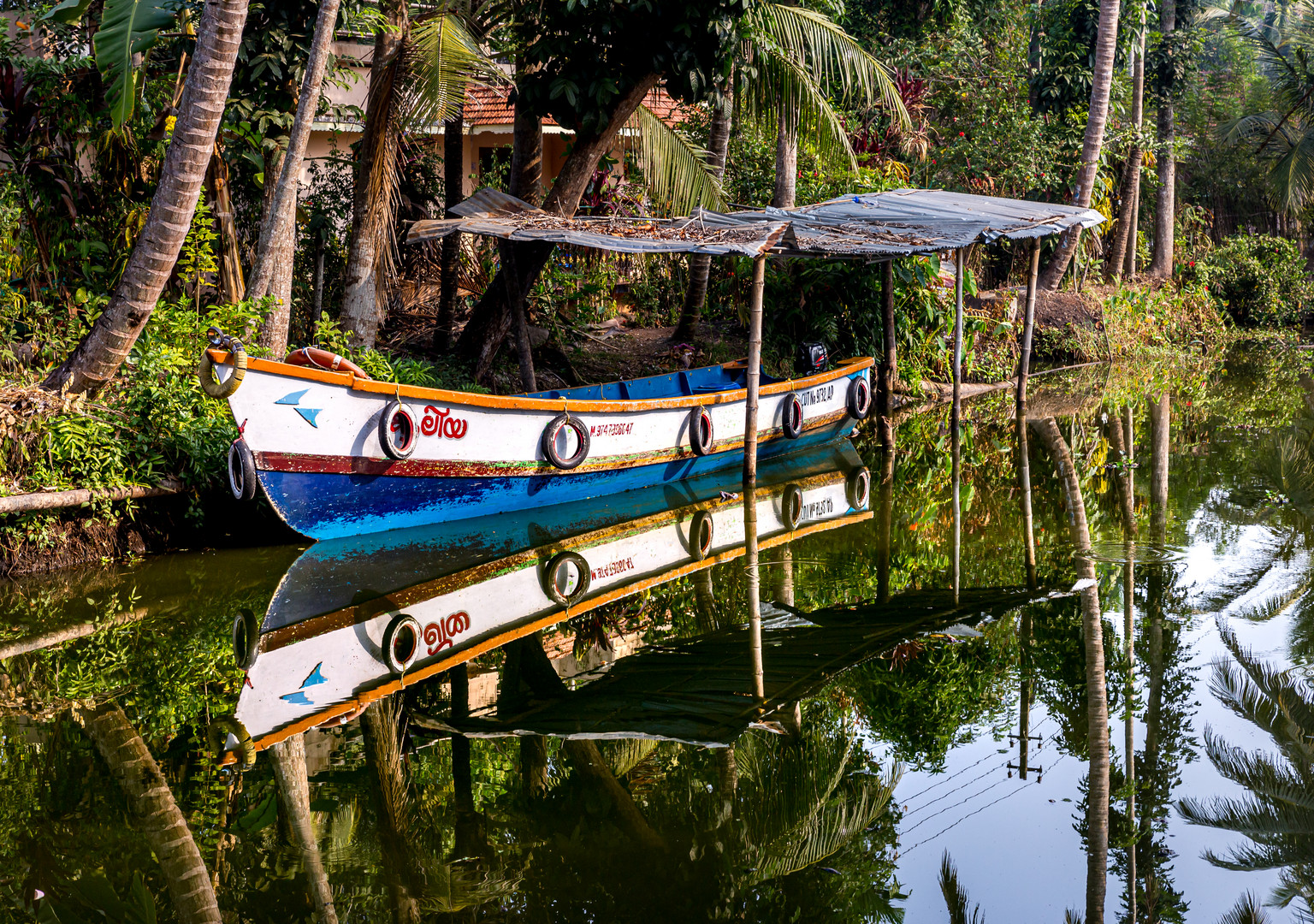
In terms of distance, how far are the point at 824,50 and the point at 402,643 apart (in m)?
9.35

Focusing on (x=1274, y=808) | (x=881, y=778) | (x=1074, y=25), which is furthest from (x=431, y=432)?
(x=1074, y=25)

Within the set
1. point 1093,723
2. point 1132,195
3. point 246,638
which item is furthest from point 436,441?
point 1132,195

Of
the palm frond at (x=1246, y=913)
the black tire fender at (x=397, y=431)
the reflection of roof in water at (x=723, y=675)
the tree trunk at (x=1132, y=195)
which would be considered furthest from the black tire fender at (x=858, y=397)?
the tree trunk at (x=1132, y=195)

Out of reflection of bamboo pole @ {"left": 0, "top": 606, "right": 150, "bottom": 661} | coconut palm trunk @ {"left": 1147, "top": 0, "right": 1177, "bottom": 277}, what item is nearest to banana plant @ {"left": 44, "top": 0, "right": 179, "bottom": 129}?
reflection of bamboo pole @ {"left": 0, "top": 606, "right": 150, "bottom": 661}

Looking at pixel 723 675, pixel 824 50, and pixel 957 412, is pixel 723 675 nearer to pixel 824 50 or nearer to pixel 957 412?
pixel 957 412

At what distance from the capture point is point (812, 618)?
744 centimetres

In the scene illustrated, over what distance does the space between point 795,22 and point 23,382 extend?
899cm

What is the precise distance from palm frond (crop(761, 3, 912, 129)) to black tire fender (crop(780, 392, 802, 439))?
377 cm

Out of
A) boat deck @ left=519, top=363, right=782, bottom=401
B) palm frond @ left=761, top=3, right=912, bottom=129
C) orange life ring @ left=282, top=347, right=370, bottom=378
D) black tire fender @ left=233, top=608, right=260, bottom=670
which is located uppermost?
palm frond @ left=761, top=3, right=912, bottom=129

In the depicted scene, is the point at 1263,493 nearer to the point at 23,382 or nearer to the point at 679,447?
the point at 679,447

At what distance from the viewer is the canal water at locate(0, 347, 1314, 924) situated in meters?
4.38

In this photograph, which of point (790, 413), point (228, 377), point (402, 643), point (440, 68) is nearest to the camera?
point (402, 643)

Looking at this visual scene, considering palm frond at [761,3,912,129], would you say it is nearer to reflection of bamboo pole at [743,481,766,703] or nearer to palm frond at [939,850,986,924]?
reflection of bamboo pole at [743,481,766,703]

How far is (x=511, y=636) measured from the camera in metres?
7.09
